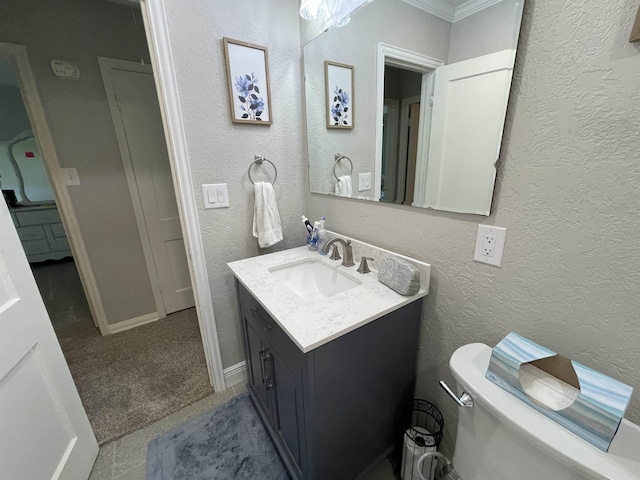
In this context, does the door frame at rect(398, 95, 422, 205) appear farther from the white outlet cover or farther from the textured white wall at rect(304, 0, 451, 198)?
the white outlet cover

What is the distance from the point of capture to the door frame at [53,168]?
62.1 inches

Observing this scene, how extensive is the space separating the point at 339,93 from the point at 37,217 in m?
4.68

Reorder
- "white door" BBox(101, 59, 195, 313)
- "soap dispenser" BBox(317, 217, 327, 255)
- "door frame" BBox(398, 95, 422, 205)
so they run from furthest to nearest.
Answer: "white door" BBox(101, 59, 195, 313) < "soap dispenser" BBox(317, 217, 327, 255) < "door frame" BBox(398, 95, 422, 205)

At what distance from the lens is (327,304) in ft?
2.93

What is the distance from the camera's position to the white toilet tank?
463 mm

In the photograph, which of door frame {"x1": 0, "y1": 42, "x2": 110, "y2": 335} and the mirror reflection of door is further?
door frame {"x1": 0, "y1": 42, "x2": 110, "y2": 335}

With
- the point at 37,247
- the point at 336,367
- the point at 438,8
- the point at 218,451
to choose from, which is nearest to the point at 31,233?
the point at 37,247

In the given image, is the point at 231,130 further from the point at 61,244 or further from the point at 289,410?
the point at 61,244

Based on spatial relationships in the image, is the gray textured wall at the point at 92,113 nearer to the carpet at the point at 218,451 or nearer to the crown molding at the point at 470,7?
the carpet at the point at 218,451

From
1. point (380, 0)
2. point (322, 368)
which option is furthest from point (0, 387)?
point (380, 0)

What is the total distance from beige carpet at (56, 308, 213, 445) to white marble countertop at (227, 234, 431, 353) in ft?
3.30

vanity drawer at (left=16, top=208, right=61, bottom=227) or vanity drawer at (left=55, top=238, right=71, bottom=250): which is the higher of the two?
vanity drawer at (left=16, top=208, right=61, bottom=227)

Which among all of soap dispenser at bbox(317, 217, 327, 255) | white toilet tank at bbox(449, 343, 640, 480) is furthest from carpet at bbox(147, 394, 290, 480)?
soap dispenser at bbox(317, 217, 327, 255)

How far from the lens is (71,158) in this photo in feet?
5.86
